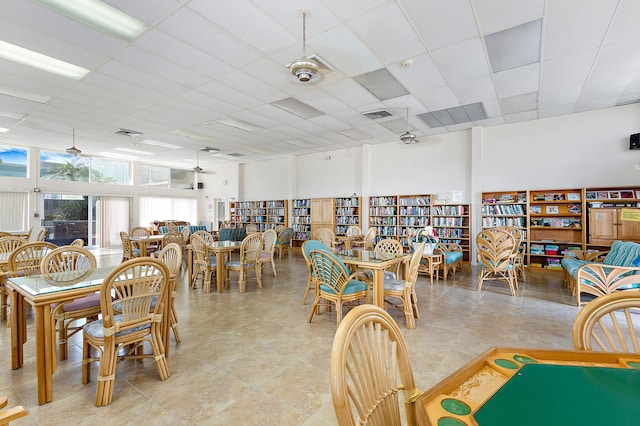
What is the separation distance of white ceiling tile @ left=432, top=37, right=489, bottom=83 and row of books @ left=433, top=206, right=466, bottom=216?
12.8 ft

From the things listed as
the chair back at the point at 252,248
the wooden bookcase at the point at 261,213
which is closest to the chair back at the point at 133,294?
the chair back at the point at 252,248

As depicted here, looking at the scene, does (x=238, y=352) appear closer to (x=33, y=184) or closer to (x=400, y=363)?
(x=400, y=363)

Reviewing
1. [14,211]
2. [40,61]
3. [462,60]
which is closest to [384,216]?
[462,60]

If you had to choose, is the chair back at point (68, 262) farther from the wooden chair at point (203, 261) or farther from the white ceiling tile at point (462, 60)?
the white ceiling tile at point (462, 60)

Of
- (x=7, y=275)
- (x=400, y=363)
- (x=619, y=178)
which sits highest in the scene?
(x=619, y=178)

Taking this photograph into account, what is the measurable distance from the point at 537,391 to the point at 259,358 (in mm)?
2412

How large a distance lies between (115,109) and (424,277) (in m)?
7.45

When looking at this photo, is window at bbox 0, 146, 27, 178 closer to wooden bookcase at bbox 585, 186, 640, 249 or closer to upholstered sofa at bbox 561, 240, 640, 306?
upholstered sofa at bbox 561, 240, 640, 306

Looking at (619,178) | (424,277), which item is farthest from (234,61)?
(619,178)

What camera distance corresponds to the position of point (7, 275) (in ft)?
11.6

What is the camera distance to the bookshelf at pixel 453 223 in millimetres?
7785

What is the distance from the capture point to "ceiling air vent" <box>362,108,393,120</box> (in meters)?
6.33

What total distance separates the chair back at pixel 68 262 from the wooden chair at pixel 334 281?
2331 millimetres

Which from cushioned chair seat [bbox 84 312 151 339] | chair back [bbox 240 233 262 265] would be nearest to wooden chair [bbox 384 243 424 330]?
cushioned chair seat [bbox 84 312 151 339]
